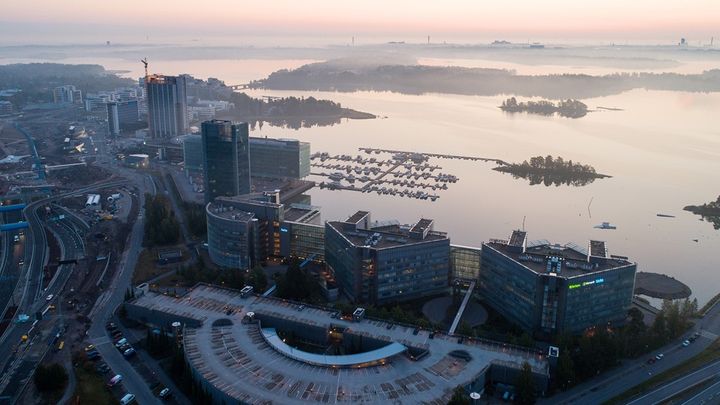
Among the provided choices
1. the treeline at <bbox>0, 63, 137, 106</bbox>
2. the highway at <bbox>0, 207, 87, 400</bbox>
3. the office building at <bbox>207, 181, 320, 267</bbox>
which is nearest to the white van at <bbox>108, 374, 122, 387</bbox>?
the highway at <bbox>0, 207, 87, 400</bbox>

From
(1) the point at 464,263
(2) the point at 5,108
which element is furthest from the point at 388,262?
(2) the point at 5,108

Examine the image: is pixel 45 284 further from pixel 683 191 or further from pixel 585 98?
pixel 585 98

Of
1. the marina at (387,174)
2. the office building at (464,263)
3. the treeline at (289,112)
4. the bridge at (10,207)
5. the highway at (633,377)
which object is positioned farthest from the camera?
the treeline at (289,112)

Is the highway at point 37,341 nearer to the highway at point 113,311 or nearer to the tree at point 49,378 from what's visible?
the tree at point 49,378

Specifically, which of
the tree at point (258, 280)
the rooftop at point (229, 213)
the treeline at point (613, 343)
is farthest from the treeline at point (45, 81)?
the treeline at point (613, 343)

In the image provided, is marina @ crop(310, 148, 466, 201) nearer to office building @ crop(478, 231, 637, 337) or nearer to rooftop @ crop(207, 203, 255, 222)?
rooftop @ crop(207, 203, 255, 222)

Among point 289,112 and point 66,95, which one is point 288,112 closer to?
point 289,112
